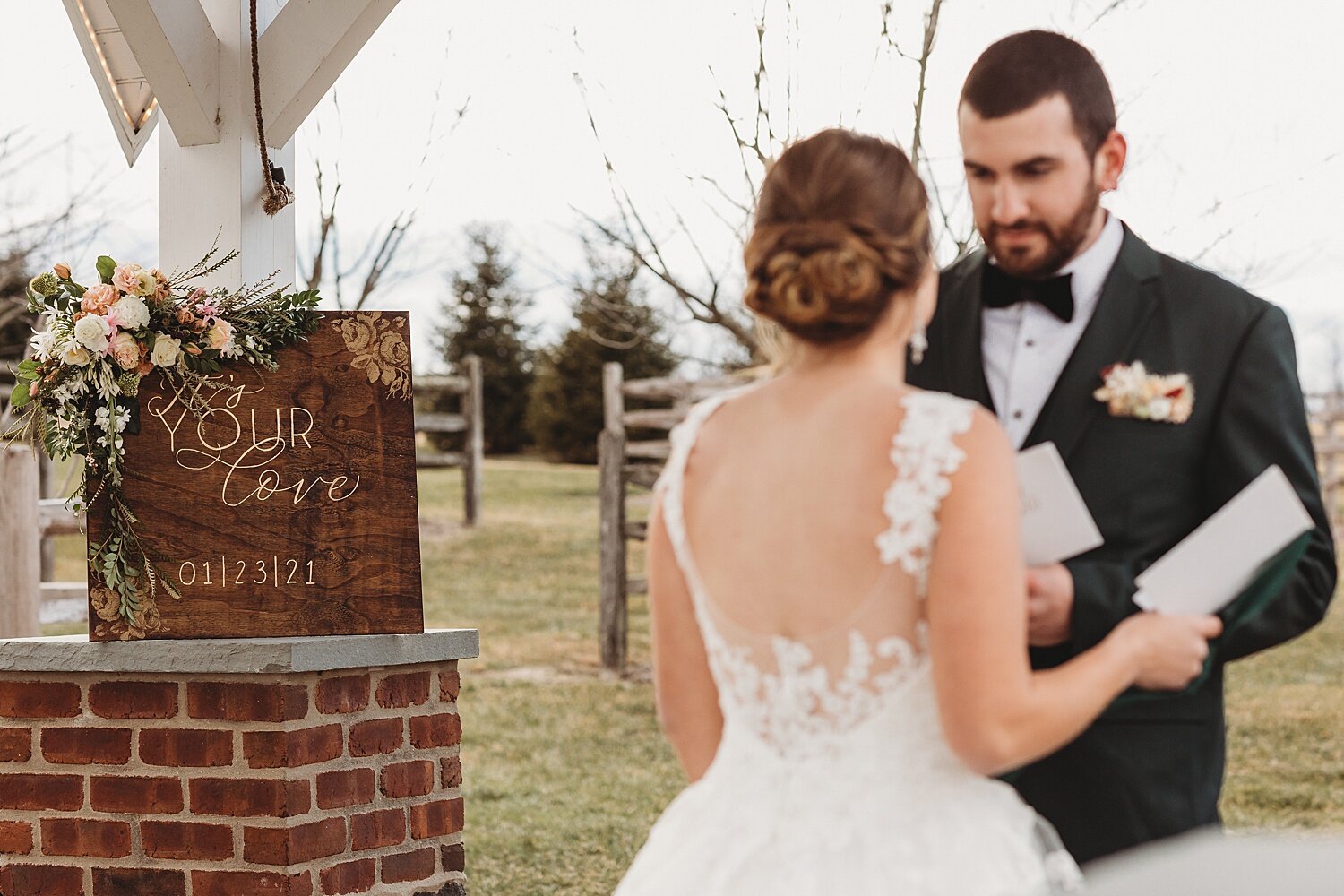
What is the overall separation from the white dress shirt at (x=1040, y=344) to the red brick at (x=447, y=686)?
2.14m

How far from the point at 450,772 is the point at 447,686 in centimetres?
23

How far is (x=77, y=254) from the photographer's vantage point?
9.01m

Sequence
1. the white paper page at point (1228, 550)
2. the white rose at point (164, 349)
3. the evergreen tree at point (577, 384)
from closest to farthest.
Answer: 1. the white paper page at point (1228, 550)
2. the white rose at point (164, 349)
3. the evergreen tree at point (577, 384)

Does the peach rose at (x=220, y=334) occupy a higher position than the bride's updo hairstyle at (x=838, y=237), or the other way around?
the peach rose at (x=220, y=334)

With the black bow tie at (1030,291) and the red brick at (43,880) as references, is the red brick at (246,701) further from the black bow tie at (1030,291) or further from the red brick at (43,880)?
the black bow tie at (1030,291)

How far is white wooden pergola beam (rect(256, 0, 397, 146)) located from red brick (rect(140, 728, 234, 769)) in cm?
151

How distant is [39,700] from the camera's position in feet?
12.0

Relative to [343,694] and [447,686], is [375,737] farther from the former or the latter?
[447,686]

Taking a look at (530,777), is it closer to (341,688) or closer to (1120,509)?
(341,688)

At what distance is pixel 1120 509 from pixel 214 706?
2.37 meters

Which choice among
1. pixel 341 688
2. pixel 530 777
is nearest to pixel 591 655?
pixel 530 777

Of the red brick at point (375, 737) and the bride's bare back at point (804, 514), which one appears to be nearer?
the bride's bare back at point (804, 514)

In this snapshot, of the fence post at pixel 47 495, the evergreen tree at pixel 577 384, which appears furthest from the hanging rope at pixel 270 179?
the evergreen tree at pixel 577 384

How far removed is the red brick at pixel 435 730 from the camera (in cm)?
376
